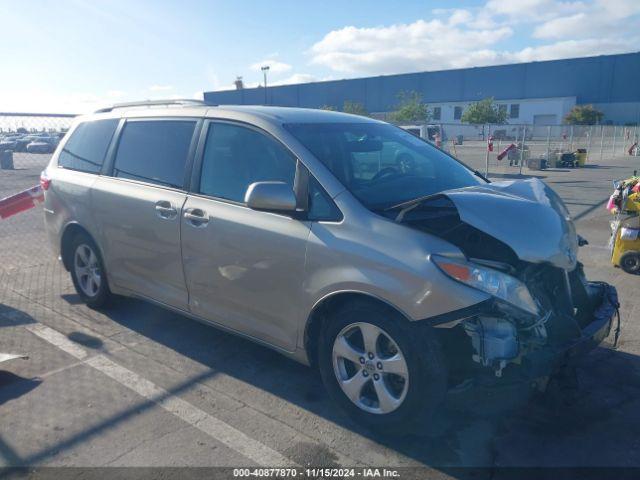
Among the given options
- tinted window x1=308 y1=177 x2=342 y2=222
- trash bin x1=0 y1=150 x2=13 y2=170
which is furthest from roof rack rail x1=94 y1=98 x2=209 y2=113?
trash bin x1=0 y1=150 x2=13 y2=170

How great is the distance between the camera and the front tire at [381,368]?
110 inches

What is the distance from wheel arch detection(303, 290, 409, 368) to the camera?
9.55 feet

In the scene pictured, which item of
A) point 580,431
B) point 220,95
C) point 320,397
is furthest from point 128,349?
point 220,95

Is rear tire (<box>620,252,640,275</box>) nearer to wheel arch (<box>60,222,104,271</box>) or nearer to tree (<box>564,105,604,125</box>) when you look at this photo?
wheel arch (<box>60,222,104,271</box>)

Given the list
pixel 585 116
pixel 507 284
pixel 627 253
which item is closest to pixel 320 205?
pixel 507 284

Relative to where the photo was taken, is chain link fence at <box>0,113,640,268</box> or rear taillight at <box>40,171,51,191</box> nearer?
rear taillight at <box>40,171,51,191</box>

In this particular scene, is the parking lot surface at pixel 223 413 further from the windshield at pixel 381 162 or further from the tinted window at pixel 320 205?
the windshield at pixel 381 162

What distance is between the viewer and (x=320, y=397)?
351 cm

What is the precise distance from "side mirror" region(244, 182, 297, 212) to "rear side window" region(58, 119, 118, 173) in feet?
7.46

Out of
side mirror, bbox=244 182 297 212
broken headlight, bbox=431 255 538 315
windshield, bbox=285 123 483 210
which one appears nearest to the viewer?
broken headlight, bbox=431 255 538 315

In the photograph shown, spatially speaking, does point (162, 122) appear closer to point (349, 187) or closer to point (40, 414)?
point (349, 187)

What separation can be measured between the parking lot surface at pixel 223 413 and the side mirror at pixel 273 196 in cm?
132

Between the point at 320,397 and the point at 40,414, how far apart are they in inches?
70.6

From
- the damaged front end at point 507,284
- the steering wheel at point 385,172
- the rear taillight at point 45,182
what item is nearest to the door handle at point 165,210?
the steering wheel at point 385,172
